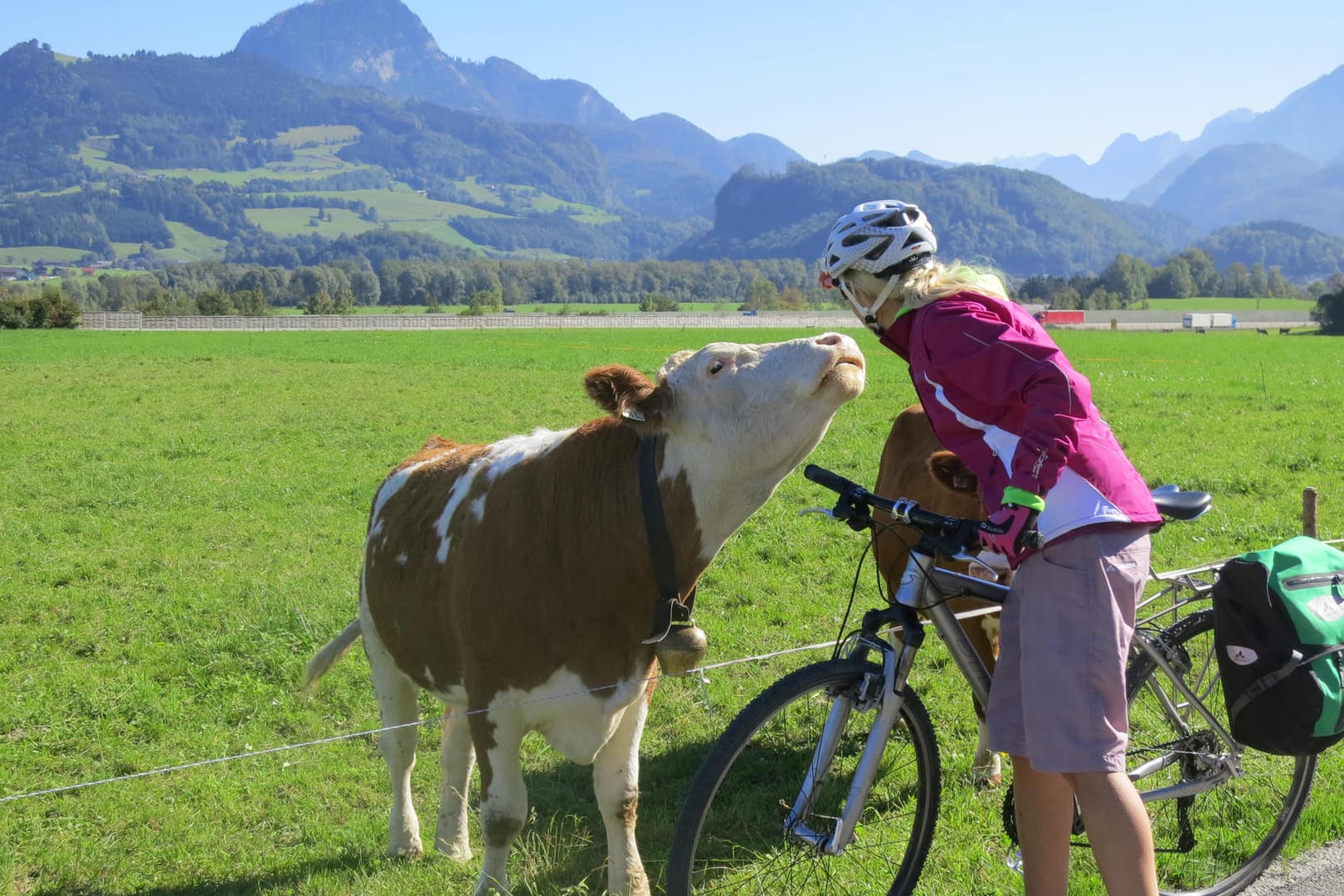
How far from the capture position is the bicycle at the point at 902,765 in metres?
3.33

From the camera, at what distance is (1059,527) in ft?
9.98

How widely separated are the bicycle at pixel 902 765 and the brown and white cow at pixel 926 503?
2.28 ft

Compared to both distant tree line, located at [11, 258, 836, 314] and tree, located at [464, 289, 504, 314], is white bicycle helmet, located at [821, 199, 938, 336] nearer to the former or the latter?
distant tree line, located at [11, 258, 836, 314]

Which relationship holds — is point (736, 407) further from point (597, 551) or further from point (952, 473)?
point (952, 473)

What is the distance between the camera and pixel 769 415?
353 centimetres

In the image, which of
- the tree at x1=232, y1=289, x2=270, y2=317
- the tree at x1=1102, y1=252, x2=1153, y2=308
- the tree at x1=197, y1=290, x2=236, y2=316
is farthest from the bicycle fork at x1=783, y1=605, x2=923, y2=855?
the tree at x1=1102, y1=252, x2=1153, y2=308

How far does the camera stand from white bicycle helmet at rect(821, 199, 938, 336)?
3336 mm

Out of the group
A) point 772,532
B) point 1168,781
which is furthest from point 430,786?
point 772,532

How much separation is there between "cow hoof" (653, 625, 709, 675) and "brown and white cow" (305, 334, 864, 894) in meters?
0.09

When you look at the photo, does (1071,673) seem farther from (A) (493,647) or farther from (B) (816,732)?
(A) (493,647)

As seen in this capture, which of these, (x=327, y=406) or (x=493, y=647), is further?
(x=327, y=406)

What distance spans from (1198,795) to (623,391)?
302 cm

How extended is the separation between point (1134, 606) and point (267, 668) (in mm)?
6115

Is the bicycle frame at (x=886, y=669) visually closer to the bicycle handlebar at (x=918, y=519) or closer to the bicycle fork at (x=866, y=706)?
the bicycle fork at (x=866, y=706)
